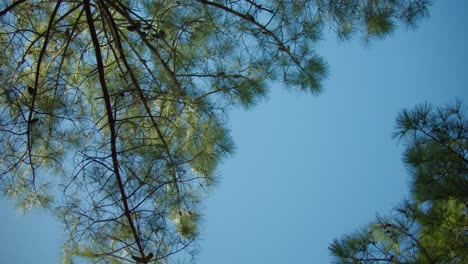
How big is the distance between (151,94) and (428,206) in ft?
5.54

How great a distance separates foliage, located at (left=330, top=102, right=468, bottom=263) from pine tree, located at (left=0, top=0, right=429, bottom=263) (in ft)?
2.33

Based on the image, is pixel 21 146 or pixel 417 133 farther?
pixel 21 146

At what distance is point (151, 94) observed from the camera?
103 inches

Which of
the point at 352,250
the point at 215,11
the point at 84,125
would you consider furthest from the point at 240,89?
the point at 352,250

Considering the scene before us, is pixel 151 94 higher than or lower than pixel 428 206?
higher

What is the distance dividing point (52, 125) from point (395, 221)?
1.96 m

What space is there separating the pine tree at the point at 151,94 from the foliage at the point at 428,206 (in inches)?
27.9

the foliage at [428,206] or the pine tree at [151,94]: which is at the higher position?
the pine tree at [151,94]

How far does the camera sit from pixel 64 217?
232cm

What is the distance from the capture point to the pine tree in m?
2.29

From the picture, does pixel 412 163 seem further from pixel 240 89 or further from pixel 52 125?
pixel 52 125

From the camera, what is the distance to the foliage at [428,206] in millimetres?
1760

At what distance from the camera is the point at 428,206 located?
2223 mm

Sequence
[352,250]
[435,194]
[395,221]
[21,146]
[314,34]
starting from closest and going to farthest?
[352,250] → [395,221] → [435,194] → [21,146] → [314,34]
